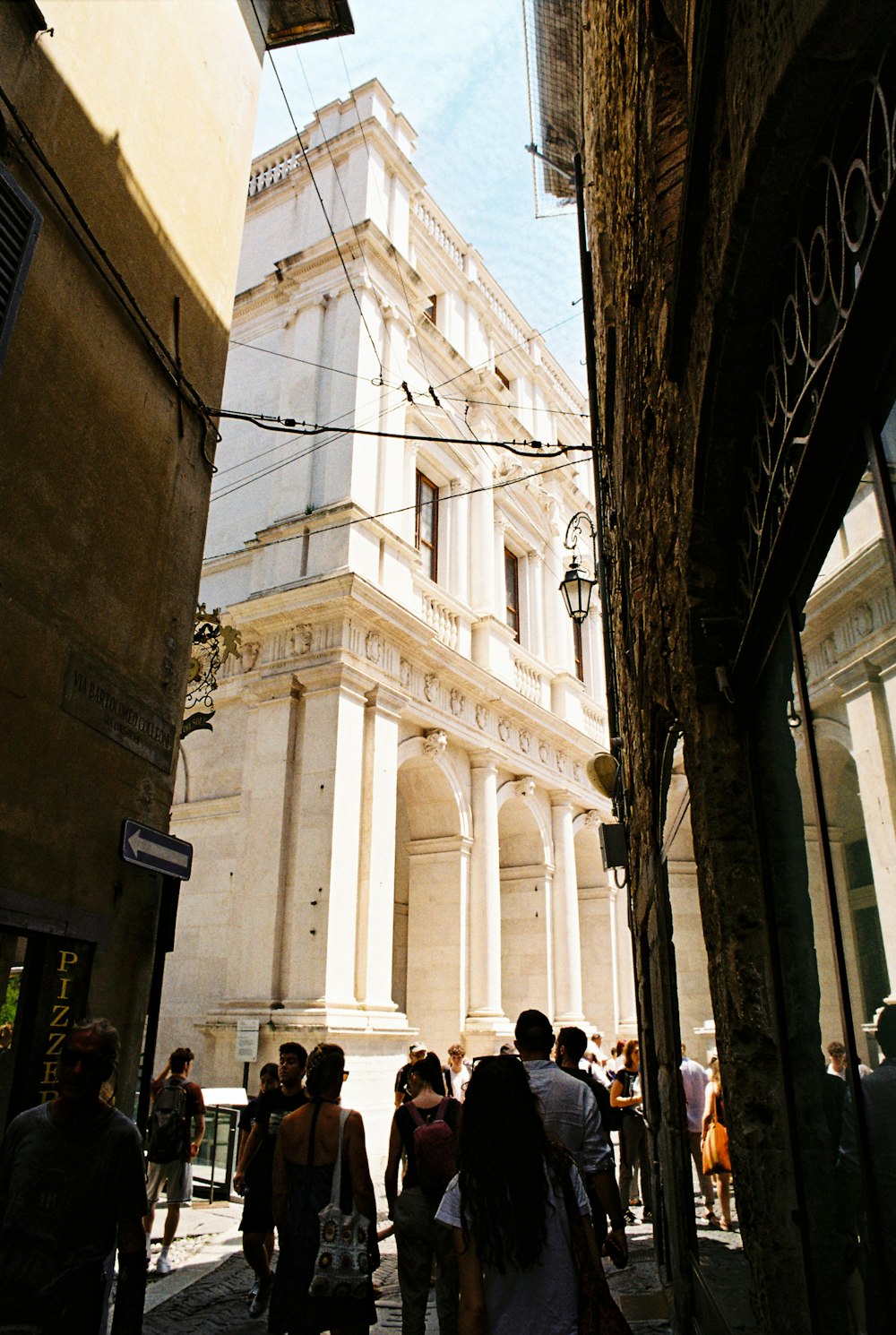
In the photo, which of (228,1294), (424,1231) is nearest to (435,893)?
(228,1294)

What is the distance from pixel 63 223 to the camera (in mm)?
5207

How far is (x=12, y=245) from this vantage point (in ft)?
14.6

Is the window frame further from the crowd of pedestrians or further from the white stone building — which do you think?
the crowd of pedestrians

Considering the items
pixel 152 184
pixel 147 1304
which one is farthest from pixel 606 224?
pixel 147 1304

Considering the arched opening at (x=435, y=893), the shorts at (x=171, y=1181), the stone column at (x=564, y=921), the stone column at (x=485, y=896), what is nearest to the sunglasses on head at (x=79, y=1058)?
the shorts at (x=171, y=1181)

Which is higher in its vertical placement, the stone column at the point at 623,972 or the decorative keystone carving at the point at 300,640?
the decorative keystone carving at the point at 300,640

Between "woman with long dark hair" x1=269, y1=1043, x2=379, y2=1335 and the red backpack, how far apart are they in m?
0.29

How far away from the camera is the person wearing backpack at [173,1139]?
7039 millimetres

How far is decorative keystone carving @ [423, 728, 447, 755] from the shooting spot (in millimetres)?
15500

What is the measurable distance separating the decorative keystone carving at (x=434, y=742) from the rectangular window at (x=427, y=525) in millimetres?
3419

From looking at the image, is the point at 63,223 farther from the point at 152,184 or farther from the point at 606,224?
the point at 606,224

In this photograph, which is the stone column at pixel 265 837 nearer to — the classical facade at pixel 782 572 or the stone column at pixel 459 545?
the stone column at pixel 459 545

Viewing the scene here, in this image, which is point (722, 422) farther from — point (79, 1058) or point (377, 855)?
point (377, 855)

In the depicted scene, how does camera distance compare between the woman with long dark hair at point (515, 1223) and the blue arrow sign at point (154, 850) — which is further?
the blue arrow sign at point (154, 850)
